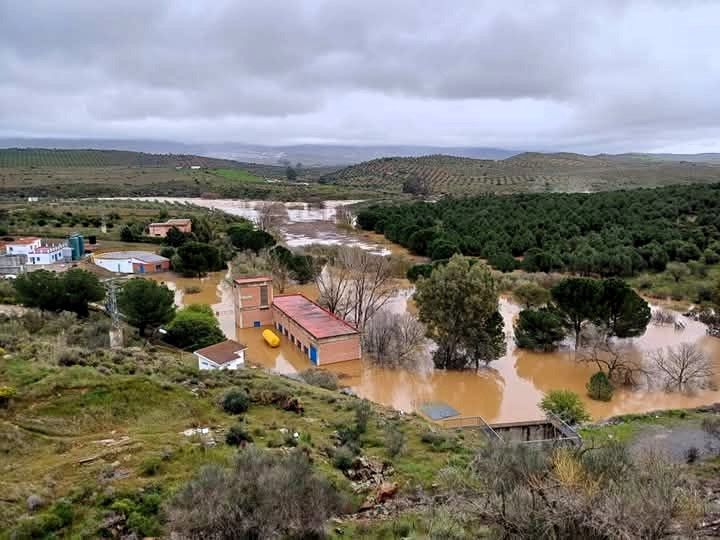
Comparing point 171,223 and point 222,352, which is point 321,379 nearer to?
point 222,352

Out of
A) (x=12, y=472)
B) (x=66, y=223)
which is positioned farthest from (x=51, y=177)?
(x=12, y=472)

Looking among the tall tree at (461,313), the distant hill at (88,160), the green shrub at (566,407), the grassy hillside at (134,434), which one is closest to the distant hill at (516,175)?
the distant hill at (88,160)

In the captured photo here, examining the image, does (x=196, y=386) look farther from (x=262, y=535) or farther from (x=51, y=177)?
(x=51, y=177)

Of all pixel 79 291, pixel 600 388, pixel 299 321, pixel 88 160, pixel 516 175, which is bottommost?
pixel 600 388

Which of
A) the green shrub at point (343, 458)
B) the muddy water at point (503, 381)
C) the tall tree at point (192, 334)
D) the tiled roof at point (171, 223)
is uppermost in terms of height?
the tiled roof at point (171, 223)

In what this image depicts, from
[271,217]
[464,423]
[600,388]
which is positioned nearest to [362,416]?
[464,423]

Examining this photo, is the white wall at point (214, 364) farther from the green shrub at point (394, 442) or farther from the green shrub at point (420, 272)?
the green shrub at point (420, 272)
